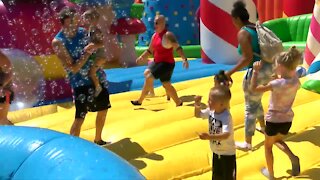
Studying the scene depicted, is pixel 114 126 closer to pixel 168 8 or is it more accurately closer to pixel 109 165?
pixel 109 165

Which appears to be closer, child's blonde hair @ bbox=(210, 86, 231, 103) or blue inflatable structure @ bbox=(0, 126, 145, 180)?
blue inflatable structure @ bbox=(0, 126, 145, 180)

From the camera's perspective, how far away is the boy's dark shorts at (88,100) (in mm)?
3227

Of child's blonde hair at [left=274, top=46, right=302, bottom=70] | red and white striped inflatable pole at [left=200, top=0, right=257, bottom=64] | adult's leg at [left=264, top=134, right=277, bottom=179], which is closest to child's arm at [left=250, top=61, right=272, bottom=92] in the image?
child's blonde hair at [left=274, top=46, right=302, bottom=70]

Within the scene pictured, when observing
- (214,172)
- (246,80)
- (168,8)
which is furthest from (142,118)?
(168,8)

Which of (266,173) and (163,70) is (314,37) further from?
(266,173)

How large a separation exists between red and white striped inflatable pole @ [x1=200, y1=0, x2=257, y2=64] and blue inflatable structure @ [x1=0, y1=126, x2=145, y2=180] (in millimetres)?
5109

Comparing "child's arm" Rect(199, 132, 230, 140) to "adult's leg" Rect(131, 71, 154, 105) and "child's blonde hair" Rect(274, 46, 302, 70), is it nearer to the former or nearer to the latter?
"child's blonde hair" Rect(274, 46, 302, 70)

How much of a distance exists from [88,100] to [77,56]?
291 mm

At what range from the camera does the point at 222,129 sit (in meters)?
2.45

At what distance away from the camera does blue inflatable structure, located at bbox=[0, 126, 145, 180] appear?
5.66ft

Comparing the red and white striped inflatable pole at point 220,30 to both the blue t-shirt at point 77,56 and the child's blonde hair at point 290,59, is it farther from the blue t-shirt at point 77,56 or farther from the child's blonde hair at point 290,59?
the child's blonde hair at point 290,59

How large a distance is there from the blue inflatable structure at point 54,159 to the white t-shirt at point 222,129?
27.7 inches

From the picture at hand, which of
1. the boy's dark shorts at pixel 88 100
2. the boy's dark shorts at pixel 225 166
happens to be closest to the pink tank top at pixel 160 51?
the boy's dark shorts at pixel 88 100

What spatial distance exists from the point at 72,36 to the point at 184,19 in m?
6.09
